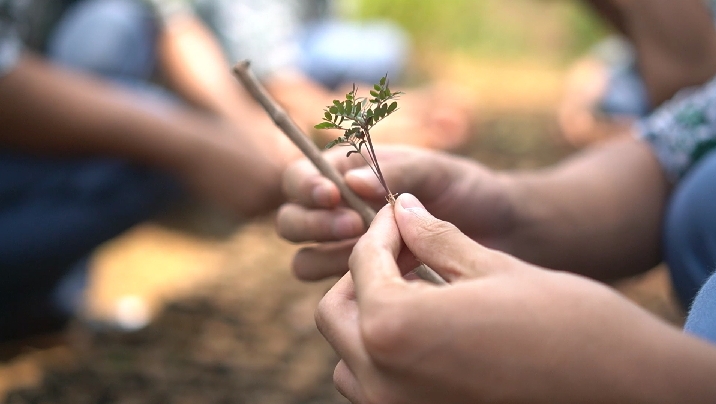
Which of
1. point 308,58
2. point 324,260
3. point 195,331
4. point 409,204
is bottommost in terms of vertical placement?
point 409,204

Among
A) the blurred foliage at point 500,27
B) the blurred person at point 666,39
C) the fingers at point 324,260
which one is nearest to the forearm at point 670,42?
the blurred person at point 666,39

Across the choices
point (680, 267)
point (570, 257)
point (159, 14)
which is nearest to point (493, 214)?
point (570, 257)

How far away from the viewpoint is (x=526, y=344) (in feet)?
1.56

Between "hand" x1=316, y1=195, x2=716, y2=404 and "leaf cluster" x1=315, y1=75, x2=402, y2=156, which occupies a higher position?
"leaf cluster" x1=315, y1=75, x2=402, y2=156

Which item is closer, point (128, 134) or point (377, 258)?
point (377, 258)

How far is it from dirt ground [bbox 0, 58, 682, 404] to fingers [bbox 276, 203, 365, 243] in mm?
660

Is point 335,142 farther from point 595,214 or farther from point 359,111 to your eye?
point 595,214

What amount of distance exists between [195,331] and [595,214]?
1.04 metres

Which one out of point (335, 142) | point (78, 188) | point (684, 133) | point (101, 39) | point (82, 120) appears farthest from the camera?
point (101, 39)

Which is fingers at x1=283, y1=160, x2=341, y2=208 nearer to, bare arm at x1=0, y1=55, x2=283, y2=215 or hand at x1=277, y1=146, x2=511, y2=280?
hand at x1=277, y1=146, x2=511, y2=280

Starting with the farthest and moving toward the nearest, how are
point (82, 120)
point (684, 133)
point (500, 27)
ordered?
point (500, 27)
point (82, 120)
point (684, 133)

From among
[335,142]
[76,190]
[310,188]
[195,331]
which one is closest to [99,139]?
[76,190]

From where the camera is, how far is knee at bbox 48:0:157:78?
1.55 m

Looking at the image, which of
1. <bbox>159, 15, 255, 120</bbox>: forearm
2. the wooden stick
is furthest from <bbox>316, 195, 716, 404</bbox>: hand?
<bbox>159, 15, 255, 120</bbox>: forearm
